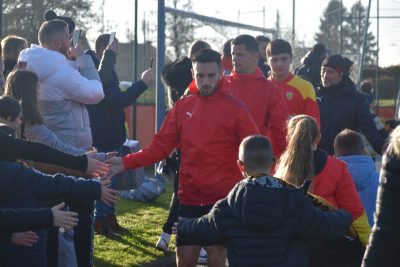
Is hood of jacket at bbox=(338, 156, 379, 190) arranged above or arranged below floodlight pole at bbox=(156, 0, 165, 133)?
below

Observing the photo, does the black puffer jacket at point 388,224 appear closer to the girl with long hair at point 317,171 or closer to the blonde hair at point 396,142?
the blonde hair at point 396,142

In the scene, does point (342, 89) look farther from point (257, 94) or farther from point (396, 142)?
point (396, 142)

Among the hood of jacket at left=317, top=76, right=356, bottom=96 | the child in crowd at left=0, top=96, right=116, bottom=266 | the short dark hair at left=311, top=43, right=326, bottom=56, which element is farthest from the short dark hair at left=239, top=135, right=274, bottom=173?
the short dark hair at left=311, top=43, right=326, bottom=56

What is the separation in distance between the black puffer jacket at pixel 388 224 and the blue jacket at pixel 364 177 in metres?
2.69

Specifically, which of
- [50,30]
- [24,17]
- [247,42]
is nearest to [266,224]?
[247,42]

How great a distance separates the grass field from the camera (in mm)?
8883

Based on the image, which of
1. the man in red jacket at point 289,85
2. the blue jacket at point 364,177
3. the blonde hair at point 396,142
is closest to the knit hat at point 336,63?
the man in red jacket at point 289,85

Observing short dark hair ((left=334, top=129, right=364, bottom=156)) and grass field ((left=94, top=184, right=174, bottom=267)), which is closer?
short dark hair ((left=334, top=129, right=364, bottom=156))

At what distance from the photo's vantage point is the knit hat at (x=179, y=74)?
338 inches

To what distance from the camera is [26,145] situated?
5.81 meters

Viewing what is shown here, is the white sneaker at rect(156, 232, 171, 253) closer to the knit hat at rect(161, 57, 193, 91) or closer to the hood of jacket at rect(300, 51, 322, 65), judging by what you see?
the knit hat at rect(161, 57, 193, 91)

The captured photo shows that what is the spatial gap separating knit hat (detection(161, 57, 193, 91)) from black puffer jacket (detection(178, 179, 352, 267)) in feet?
12.1

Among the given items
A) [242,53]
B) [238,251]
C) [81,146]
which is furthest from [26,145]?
[242,53]

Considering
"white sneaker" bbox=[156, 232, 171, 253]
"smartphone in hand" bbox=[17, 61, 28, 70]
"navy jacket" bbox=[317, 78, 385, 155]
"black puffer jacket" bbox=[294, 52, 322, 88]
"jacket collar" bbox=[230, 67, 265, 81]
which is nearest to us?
"smartphone in hand" bbox=[17, 61, 28, 70]
